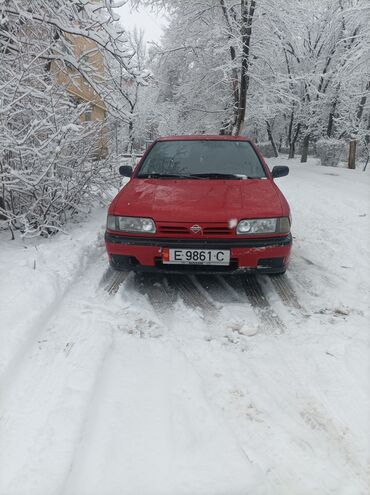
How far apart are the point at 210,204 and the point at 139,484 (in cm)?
229

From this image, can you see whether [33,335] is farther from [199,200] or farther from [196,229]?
[199,200]

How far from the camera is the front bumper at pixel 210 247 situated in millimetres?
3170

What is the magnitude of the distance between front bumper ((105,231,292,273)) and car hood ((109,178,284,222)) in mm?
202

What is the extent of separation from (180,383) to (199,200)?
1737 millimetres

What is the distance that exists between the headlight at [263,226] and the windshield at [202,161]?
95cm

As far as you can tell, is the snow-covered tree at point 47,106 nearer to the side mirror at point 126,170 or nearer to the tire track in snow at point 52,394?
the side mirror at point 126,170

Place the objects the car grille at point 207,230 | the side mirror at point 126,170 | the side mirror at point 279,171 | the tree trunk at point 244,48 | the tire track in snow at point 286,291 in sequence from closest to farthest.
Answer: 1. the car grille at point 207,230
2. the tire track in snow at point 286,291
3. the side mirror at point 279,171
4. the side mirror at point 126,170
5. the tree trunk at point 244,48

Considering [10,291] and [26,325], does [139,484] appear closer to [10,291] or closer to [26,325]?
[26,325]

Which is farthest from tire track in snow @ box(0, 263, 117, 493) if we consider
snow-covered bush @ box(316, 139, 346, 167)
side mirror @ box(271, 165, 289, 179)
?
snow-covered bush @ box(316, 139, 346, 167)

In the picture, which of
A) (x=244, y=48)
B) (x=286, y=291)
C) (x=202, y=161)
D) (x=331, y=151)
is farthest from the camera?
(x=331, y=151)

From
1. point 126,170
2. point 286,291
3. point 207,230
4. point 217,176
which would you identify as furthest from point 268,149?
point 207,230

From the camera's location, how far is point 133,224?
331 centimetres

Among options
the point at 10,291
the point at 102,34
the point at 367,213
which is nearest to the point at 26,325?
the point at 10,291

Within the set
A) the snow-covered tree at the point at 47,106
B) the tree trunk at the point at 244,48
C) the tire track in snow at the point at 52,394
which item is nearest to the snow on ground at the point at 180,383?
the tire track in snow at the point at 52,394
